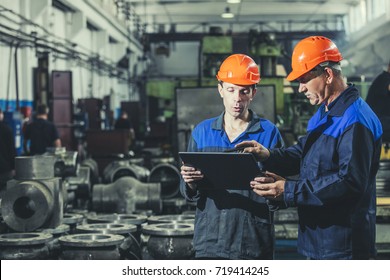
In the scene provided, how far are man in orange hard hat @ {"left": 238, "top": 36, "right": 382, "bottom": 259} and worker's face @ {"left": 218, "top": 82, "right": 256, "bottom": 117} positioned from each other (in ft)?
0.84

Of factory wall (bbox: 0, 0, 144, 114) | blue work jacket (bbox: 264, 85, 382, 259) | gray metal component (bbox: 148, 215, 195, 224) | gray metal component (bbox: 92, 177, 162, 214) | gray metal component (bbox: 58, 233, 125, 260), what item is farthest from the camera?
factory wall (bbox: 0, 0, 144, 114)

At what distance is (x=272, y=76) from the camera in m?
6.69

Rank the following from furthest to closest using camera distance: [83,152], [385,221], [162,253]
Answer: [83,152]
[385,221]
[162,253]

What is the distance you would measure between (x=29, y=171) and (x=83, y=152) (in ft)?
15.9

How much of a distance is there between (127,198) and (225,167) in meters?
2.65

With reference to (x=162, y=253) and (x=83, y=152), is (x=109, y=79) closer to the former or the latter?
(x=83, y=152)

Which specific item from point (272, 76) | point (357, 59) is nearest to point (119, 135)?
point (272, 76)

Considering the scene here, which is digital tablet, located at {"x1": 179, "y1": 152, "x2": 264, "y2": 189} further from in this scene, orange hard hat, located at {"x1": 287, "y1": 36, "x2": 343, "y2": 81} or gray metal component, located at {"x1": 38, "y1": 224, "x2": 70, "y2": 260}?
gray metal component, located at {"x1": 38, "y1": 224, "x2": 70, "y2": 260}

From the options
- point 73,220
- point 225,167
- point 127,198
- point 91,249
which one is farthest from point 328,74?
point 127,198

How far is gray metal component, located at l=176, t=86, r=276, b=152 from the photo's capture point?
591cm

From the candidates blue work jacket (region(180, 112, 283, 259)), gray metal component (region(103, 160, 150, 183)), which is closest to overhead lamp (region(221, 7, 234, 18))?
gray metal component (region(103, 160, 150, 183))

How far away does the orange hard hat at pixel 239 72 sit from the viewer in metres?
2.36

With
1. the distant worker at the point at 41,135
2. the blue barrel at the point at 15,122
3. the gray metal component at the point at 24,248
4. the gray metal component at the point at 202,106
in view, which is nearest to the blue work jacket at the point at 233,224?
the gray metal component at the point at 24,248

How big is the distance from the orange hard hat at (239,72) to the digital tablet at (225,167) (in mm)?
379
